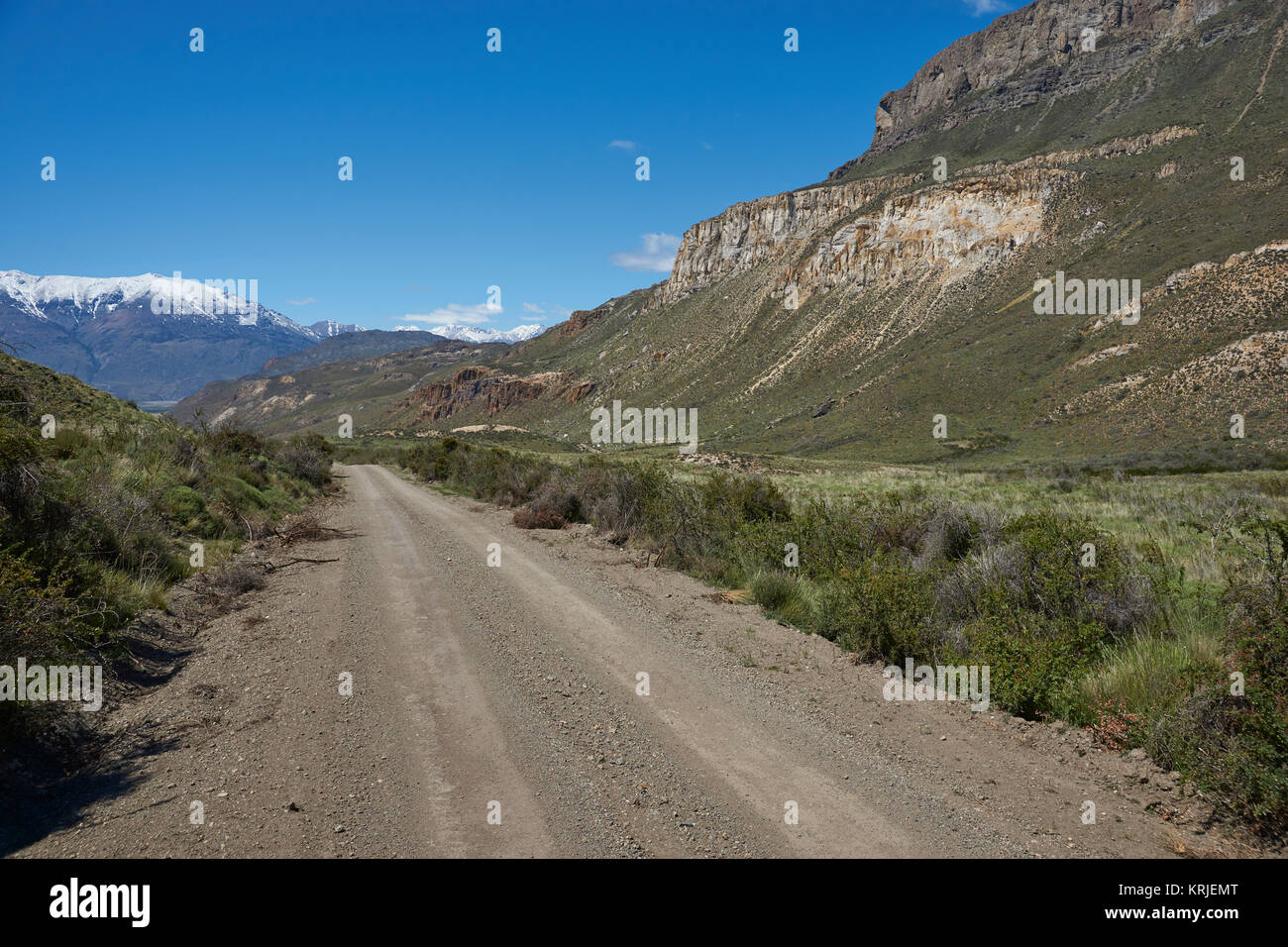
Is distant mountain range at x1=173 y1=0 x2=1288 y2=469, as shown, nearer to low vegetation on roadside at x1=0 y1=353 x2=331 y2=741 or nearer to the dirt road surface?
the dirt road surface

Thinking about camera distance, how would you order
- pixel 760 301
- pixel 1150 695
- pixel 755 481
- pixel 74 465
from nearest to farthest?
pixel 1150 695
pixel 74 465
pixel 755 481
pixel 760 301

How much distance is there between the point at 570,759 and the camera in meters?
4.29

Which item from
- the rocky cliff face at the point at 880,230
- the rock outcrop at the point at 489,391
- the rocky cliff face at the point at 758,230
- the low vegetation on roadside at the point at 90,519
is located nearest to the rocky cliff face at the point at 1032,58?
the rocky cliff face at the point at 758,230

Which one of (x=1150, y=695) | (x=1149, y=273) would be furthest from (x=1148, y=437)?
(x=1150, y=695)

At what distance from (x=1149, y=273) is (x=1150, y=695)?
6136 centimetres

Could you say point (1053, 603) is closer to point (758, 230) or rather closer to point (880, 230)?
point (880, 230)

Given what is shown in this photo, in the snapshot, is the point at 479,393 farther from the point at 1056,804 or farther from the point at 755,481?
the point at 1056,804

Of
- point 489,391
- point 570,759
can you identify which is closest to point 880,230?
point 489,391

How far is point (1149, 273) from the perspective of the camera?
162ft

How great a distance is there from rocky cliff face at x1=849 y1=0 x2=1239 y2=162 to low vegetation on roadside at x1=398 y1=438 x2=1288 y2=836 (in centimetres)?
11572

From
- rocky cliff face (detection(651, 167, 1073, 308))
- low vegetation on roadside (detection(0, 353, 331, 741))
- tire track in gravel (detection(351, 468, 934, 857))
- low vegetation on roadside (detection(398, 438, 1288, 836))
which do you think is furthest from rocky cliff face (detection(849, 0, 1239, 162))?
low vegetation on roadside (detection(0, 353, 331, 741))

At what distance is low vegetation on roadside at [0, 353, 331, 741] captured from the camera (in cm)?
444

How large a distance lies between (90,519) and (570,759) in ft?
21.2

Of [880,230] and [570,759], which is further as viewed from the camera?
[880,230]
